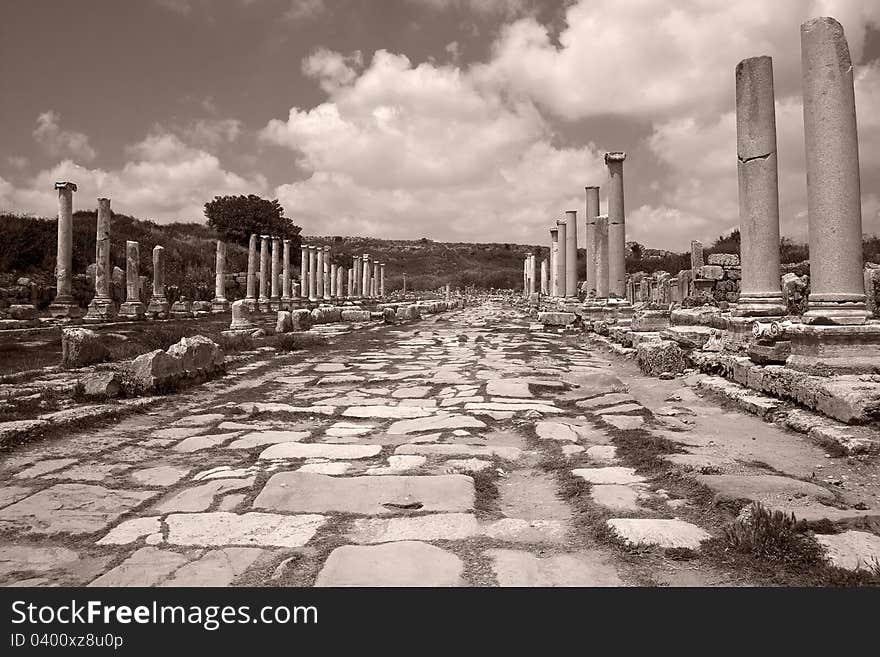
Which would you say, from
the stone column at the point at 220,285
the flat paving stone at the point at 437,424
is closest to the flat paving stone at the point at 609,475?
the flat paving stone at the point at 437,424

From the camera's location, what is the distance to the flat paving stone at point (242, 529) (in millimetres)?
2871

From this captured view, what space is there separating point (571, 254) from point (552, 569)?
22902mm

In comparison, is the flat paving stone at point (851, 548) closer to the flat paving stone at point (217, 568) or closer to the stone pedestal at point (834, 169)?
the flat paving stone at point (217, 568)

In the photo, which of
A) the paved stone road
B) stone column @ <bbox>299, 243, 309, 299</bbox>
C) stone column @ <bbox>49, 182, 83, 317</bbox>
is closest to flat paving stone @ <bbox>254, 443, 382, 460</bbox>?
the paved stone road

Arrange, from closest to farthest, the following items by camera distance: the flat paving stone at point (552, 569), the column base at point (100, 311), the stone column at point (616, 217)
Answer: the flat paving stone at point (552, 569), the stone column at point (616, 217), the column base at point (100, 311)

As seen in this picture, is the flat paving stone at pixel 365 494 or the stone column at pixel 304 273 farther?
the stone column at pixel 304 273

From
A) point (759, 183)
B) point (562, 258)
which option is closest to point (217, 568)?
point (759, 183)

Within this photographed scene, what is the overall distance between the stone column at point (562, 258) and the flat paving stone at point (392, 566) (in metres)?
23.4

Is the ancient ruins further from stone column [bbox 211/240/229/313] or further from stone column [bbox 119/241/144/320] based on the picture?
stone column [bbox 211/240/229/313]

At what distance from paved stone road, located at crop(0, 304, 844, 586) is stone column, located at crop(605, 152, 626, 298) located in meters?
→ 10.8

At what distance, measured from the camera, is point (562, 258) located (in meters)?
25.4

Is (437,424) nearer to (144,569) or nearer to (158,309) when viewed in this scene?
(144,569)

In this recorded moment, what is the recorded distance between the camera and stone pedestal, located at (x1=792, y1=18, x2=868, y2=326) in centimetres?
644
